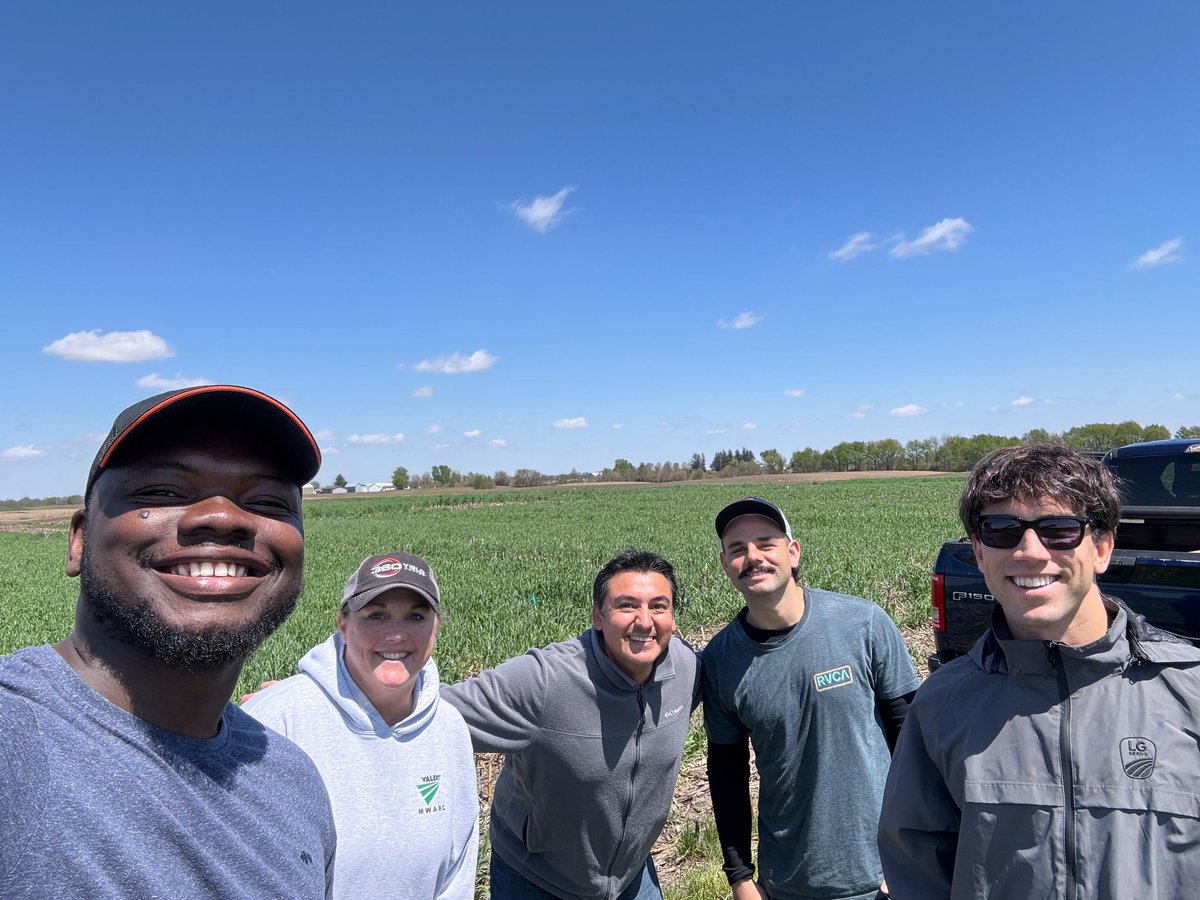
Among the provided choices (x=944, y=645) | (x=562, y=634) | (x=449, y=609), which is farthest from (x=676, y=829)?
(x=449, y=609)

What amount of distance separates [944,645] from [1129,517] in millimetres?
1643

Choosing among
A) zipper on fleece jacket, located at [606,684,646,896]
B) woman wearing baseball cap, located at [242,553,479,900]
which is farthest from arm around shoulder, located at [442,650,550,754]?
zipper on fleece jacket, located at [606,684,646,896]

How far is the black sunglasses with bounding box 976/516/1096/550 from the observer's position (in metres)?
1.76

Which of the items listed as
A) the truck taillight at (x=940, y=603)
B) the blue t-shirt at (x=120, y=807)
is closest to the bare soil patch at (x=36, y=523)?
the truck taillight at (x=940, y=603)

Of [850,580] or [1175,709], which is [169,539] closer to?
[1175,709]

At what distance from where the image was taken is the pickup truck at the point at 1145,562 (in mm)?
3926

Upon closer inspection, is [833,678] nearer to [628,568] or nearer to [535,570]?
[628,568]

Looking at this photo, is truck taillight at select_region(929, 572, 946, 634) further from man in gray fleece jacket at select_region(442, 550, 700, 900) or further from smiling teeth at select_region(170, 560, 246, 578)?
smiling teeth at select_region(170, 560, 246, 578)

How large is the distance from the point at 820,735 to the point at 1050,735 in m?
1.17

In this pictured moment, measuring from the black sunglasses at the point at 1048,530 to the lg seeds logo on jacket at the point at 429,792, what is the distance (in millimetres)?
1759

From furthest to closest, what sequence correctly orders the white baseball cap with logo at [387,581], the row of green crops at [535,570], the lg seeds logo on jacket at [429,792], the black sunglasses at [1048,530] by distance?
the row of green crops at [535,570] < the white baseball cap with logo at [387,581] < the lg seeds logo on jacket at [429,792] < the black sunglasses at [1048,530]

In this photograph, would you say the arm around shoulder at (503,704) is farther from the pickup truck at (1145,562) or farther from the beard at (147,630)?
the pickup truck at (1145,562)

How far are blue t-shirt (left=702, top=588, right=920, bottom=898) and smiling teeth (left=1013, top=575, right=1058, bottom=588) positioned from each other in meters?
1.04

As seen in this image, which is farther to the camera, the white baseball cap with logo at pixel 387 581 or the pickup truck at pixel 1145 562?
the pickup truck at pixel 1145 562
